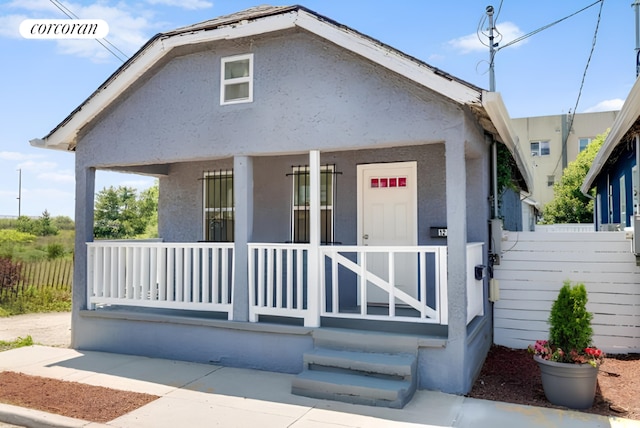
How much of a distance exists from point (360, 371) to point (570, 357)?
2.21 m

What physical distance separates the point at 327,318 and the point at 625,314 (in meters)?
4.40

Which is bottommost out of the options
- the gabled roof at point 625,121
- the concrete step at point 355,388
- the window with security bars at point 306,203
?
the concrete step at point 355,388

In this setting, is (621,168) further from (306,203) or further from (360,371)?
(360,371)

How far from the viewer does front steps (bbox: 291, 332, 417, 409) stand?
486cm

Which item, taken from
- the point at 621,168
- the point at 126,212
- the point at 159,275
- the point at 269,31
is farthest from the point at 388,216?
the point at 126,212

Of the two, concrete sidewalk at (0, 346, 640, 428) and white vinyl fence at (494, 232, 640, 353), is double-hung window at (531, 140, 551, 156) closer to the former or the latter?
white vinyl fence at (494, 232, 640, 353)

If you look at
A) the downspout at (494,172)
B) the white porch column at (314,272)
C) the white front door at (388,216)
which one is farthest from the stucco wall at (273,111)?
the downspout at (494,172)

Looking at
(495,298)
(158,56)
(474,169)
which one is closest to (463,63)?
(474,169)

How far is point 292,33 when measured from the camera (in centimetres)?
616

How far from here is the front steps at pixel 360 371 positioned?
4863 millimetres

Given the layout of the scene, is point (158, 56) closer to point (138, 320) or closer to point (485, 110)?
point (138, 320)

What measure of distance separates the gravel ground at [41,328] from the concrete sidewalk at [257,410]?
219 centimetres

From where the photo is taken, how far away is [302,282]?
7.11 meters

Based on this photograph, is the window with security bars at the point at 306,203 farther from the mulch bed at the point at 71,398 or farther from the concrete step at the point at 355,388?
the mulch bed at the point at 71,398
